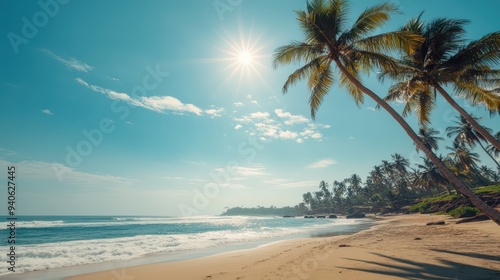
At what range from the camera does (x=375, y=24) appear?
34.1 feet

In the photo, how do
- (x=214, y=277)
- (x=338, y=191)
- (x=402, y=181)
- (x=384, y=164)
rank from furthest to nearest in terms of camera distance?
(x=338, y=191) < (x=384, y=164) < (x=402, y=181) < (x=214, y=277)

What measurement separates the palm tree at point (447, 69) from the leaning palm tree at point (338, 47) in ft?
3.86

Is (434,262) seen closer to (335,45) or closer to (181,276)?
(181,276)

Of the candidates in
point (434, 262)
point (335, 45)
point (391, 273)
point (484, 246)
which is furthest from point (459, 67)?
point (391, 273)

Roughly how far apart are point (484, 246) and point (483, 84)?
10.3m

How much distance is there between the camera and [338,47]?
11.1m

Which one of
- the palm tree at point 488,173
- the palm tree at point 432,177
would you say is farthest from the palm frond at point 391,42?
the palm tree at point 488,173

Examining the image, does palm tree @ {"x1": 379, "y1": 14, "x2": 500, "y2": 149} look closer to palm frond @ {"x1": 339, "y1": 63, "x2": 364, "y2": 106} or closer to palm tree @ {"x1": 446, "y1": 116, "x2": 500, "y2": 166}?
palm frond @ {"x1": 339, "y1": 63, "x2": 364, "y2": 106}

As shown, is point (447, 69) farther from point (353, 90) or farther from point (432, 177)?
point (432, 177)

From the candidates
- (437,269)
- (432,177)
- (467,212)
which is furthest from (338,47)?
(432,177)

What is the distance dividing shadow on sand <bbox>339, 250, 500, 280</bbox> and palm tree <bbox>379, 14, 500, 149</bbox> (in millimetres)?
7426

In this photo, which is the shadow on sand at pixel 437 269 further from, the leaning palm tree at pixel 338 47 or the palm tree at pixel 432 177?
the palm tree at pixel 432 177

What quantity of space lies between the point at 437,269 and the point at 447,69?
965cm

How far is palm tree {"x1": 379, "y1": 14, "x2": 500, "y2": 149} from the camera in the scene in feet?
35.4
